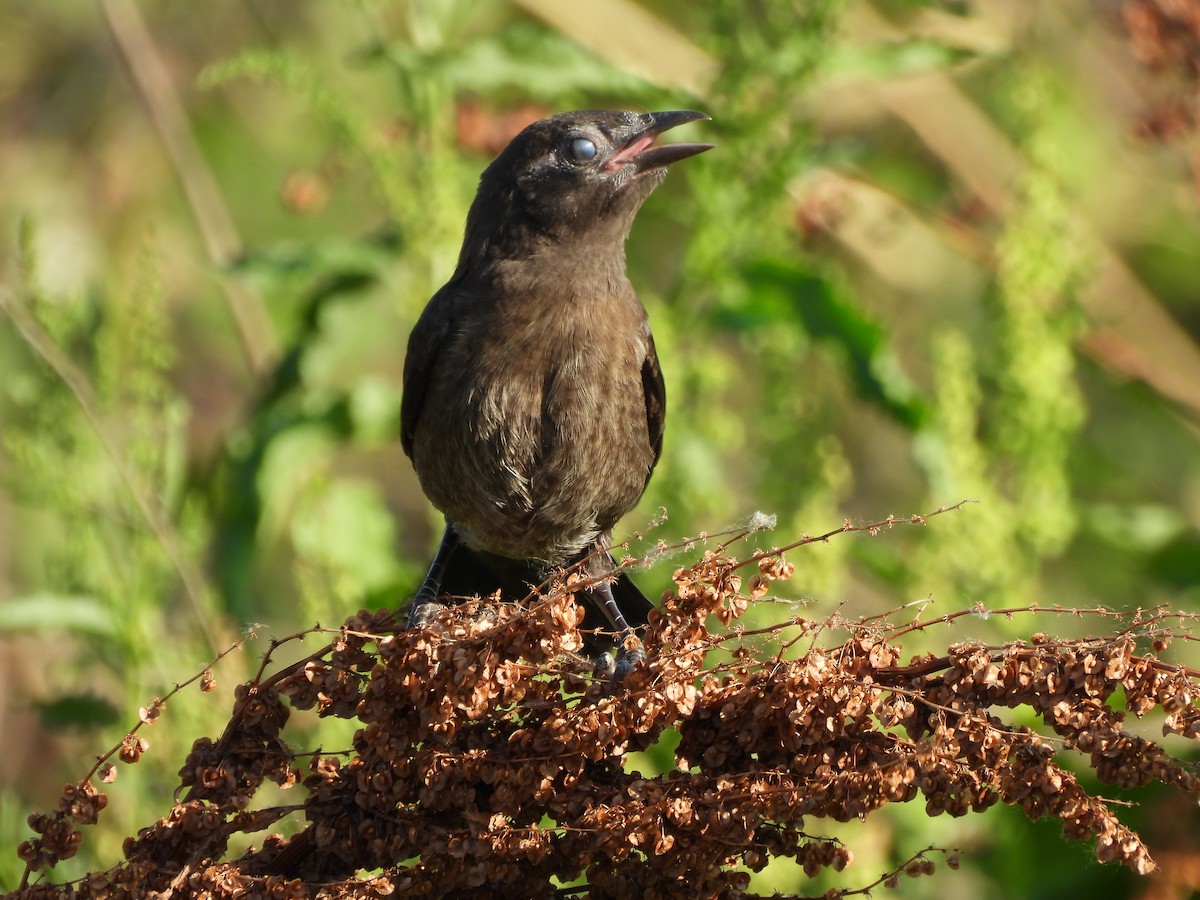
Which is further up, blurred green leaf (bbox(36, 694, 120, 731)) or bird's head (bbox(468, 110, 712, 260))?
bird's head (bbox(468, 110, 712, 260))

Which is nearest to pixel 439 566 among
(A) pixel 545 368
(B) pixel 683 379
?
(A) pixel 545 368

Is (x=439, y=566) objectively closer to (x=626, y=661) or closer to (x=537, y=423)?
(x=537, y=423)

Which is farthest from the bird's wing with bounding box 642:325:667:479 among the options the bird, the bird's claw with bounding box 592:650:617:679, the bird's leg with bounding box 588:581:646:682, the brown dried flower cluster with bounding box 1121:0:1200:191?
the brown dried flower cluster with bounding box 1121:0:1200:191

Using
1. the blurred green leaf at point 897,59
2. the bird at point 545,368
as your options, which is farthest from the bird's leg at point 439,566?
the blurred green leaf at point 897,59

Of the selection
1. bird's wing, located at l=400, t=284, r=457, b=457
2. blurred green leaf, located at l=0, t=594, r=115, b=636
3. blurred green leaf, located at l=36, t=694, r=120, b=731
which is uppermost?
bird's wing, located at l=400, t=284, r=457, b=457

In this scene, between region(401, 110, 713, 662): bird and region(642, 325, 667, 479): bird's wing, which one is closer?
region(401, 110, 713, 662): bird

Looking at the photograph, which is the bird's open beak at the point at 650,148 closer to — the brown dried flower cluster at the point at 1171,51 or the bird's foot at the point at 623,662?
the brown dried flower cluster at the point at 1171,51

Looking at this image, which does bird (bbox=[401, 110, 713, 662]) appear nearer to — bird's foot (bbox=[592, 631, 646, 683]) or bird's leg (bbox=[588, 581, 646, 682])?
bird's leg (bbox=[588, 581, 646, 682])
